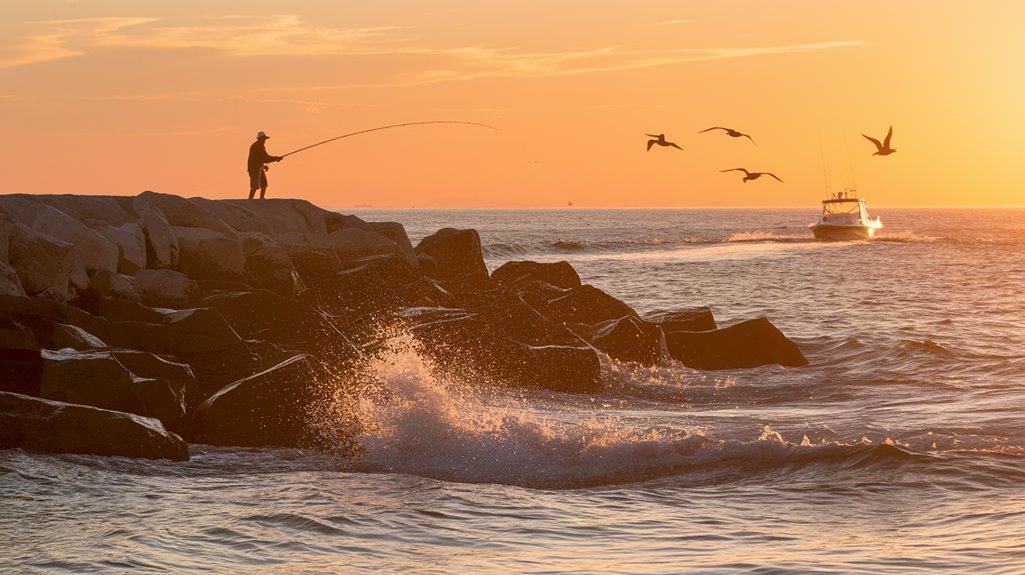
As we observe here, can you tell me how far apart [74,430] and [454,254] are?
1409 cm

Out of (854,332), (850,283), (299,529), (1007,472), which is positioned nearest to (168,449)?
(299,529)

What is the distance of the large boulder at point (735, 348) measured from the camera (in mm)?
18547

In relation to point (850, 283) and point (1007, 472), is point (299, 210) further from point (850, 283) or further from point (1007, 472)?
point (850, 283)

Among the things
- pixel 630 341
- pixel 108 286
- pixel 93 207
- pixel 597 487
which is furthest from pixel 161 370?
pixel 630 341

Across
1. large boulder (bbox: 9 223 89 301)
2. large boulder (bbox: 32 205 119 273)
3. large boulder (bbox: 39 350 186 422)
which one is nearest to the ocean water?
large boulder (bbox: 39 350 186 422)

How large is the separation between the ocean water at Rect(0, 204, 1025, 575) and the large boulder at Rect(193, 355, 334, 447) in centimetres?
37

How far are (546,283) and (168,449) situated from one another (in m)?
11.8

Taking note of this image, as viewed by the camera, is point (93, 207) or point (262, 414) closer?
point (262, 414)

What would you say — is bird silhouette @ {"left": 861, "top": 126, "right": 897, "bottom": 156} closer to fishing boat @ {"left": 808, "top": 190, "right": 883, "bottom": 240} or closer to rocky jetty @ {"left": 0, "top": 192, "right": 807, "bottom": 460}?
rocky jetty @ {"left": 0, "top": 192, "right": 807, "bottom": 460}

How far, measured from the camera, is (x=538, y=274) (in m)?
22.8

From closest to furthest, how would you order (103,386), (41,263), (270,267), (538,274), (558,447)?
1. (103,386)
2. (558,447)
3. (41,263)
4. (270,267)
5. (538,274)

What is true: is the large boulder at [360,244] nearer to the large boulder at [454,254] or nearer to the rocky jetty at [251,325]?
the rocky jetty at [251,325]

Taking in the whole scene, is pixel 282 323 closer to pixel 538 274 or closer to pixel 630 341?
pixel 630 341

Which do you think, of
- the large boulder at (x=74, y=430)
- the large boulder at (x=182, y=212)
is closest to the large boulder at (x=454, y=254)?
the large boulder at (x=182, y=212)
